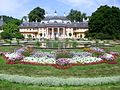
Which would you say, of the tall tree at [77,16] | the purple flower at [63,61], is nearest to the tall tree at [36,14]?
the tall tree at [77,16]

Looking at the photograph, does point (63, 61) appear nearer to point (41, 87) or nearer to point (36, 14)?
point (41, 87)

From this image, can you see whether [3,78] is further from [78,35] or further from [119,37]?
[78,35]

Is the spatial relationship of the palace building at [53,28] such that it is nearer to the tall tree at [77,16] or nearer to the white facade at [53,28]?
the white facade at [53,28]

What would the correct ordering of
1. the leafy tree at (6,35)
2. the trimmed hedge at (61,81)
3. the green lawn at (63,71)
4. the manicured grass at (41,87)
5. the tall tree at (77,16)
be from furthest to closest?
1. the tall tree at (77,16)
2. the leafy tree at (6,35)
3. the green lawn at (63,71)
4. the trimmed hedge at (61,81)
5. the manicured grass at (41,87)

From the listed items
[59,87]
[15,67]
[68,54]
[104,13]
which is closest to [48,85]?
[59,87]

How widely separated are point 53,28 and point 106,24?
86.1ft

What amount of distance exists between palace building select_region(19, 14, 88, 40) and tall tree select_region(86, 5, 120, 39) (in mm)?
21212

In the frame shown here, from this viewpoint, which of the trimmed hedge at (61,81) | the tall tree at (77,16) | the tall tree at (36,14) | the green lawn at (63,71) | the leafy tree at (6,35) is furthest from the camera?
the tall tree at (77,16)

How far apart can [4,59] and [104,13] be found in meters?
48.0

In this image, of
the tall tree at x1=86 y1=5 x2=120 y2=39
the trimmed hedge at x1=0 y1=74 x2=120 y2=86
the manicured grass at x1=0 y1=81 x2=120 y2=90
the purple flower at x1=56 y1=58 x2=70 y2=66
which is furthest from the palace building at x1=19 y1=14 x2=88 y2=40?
the manicured grass at x1=0 y1=81 x2=120 y2=90

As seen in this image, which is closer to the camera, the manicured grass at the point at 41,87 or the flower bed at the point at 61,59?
the manicured grass at the point at 41,87

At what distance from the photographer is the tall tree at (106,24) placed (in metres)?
62.6

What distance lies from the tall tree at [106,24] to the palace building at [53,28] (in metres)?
21.2

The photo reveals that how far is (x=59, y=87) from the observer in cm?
1199
